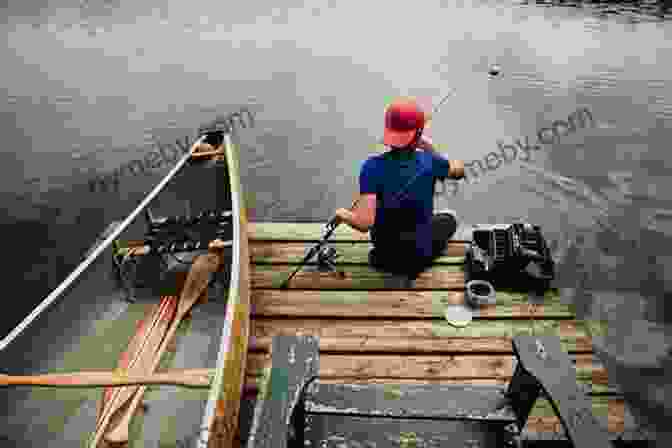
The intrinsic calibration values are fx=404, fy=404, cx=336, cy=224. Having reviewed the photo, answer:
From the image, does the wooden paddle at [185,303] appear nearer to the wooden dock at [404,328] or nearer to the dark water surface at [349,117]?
the wooden dock at [404,328]

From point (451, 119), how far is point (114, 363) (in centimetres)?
1189

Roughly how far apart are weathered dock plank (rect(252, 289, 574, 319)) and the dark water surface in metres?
2.34

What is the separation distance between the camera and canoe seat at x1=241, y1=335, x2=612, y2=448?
211 centimetres

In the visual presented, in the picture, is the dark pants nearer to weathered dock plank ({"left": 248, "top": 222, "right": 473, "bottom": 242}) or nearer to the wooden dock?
the wooden dock

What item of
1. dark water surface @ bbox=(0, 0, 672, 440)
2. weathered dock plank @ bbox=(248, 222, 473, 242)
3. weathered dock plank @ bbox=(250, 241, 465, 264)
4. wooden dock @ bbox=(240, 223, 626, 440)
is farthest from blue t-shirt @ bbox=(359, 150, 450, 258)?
dark water surface @ bbox=(0, 0, 672, 440)

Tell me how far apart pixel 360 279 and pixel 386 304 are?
0.49m

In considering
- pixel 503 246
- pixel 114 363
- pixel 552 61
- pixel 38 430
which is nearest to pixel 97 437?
pixel 38 430

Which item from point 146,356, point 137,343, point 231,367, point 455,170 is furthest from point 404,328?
point 137,343

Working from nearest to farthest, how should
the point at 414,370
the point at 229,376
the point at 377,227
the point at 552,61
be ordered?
1. the point at 229,376
2. the point at 414,370
3. the point at 377,227
4. the point at 552,61

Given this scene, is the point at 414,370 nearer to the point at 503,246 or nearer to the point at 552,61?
the point at 503,246

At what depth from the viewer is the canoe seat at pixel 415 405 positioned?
6.93ft

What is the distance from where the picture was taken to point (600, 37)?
18.5 meters

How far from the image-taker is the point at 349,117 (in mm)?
13406

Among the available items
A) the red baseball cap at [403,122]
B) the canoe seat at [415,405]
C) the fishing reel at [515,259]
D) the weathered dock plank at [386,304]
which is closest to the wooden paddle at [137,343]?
the weathered dock plank at [386,304]
